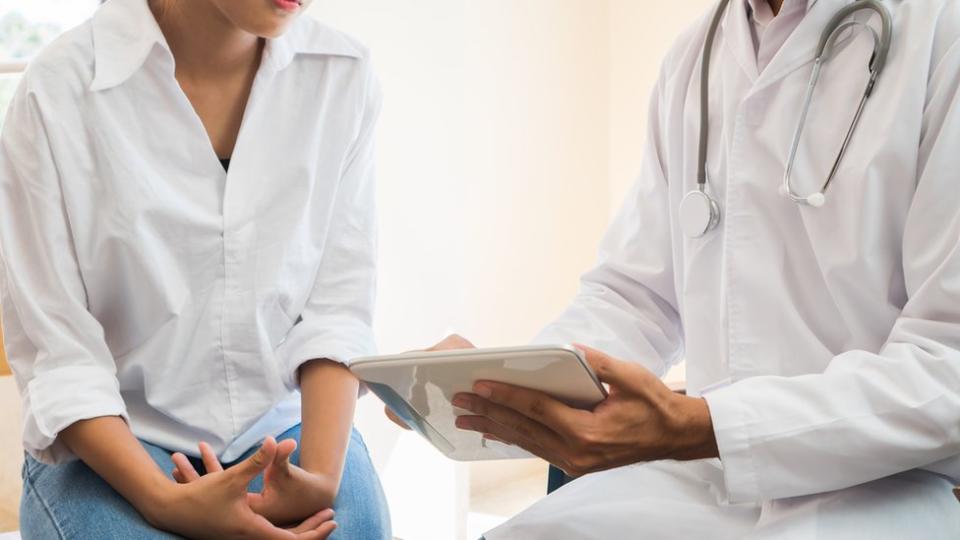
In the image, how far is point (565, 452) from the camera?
1013 mm

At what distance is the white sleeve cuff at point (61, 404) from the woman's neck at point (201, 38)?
434 millimetres

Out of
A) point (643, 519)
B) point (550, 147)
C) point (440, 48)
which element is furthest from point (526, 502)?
point (643, 519)

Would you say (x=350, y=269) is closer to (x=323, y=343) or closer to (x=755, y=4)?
(x=323, y=343)

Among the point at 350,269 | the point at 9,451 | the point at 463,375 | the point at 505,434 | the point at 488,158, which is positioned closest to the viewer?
the point at 463,375

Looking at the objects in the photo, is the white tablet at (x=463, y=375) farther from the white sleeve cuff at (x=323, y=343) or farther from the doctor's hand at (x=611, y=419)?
the white sleeve cuff at (x=323, y=343)

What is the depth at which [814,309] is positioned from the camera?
1128 mm

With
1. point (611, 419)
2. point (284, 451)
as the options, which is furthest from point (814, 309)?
point (284, 451)

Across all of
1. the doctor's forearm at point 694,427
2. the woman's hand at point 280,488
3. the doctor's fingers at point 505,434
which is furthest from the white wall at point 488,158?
the doctor's forearm at point 694,427

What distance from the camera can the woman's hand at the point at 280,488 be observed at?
119cm

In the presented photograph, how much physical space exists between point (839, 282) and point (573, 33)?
2646 millimetres

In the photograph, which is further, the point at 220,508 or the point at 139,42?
the point at 139,42

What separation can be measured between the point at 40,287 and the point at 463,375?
Answer: 0.61 meters

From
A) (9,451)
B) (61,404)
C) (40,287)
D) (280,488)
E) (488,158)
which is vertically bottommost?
(9,451)

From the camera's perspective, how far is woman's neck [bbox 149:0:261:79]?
139 centimetres
